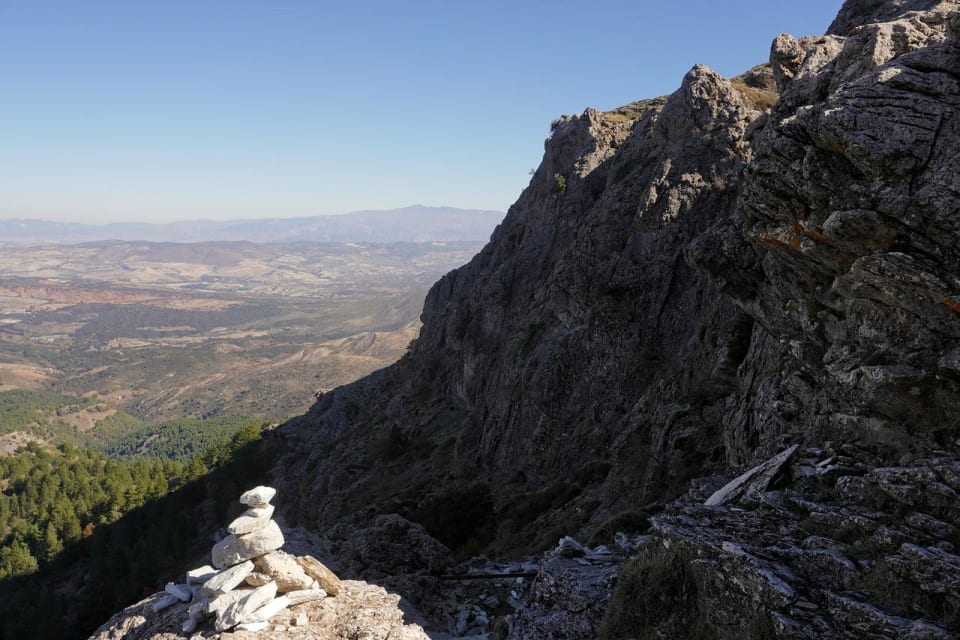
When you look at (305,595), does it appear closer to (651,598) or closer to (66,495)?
(651,598)

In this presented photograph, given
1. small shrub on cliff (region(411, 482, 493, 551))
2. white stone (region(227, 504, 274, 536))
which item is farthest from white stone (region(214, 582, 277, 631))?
small shrub on cliff (region(411, 482, 493, 551))

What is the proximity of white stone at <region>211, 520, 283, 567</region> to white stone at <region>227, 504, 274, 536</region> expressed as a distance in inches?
7.4

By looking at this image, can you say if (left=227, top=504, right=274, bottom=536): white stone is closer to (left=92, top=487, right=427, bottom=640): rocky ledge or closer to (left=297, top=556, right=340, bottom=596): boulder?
(left=92, top=487, right=427, bottom=640): rocky ledge

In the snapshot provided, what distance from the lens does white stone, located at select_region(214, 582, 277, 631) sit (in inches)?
566

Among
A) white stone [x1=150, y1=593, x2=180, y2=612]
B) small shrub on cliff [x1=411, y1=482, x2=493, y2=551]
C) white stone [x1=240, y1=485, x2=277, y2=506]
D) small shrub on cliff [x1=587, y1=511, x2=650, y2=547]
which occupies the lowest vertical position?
small shrub on cliff [x1=411, y1=482, x2=493, y2=551]

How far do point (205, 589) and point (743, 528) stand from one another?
13685 mm

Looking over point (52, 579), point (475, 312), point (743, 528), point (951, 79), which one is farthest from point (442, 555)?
point (52, 579)

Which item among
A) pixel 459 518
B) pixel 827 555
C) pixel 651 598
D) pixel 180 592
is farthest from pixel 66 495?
pixel 827 555

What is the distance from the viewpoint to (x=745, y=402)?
2375 centimetres

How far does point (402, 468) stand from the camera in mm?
60250

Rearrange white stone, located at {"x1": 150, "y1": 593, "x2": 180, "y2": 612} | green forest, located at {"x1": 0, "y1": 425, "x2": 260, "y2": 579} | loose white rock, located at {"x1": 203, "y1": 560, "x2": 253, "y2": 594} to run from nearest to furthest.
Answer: loose white rock, located at {"x1": 203, "y1": 560, "x2": 253, "y2": 594}
white stone, located at {"x1": 150, "y1": 593, "x2": 180, "y2": 612}
green forest, located at {"x1": 0, "y1": 425, "x2": 260, "y2": 579}

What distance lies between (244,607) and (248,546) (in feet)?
6.19

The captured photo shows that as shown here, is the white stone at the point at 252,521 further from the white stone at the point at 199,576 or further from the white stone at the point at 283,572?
the white stone at the point at 199,576

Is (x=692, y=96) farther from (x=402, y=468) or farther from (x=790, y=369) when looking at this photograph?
(x=402, y=468)
